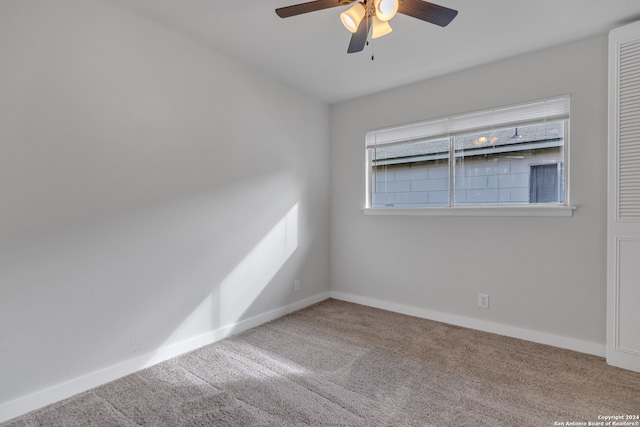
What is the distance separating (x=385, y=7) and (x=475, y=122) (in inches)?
69.6

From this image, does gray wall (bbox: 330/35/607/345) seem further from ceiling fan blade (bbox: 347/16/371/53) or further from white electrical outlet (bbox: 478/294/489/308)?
ceiling fan blade (bbox: 347/16/371/53)

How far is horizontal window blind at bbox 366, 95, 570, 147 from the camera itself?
2580 mm

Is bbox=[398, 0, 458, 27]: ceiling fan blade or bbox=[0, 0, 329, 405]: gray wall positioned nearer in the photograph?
bbox=[398, 0, 458, 27]: ceiling fan blade

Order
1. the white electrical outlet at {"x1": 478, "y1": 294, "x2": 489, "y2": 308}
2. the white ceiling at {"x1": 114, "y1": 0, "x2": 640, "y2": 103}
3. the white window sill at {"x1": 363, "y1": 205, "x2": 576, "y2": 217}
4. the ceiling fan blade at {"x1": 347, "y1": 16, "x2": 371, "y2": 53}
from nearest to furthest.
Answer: the ceiling fan blade at {"x1": 347, "y1": 16, "x2": 371, "y2": 53} → the white ceiling at {"x1": 114, "y1": 0, "x2": 640, "y2": 103} → the white window sill at {"x1": 363, "y1": 205, "x2": 576, "y2": 217} → the white electrical outlet at {"x1": 478, "y1": 294, "x2": 489, "y2": 308}

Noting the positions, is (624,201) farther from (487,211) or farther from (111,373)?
(111,373)

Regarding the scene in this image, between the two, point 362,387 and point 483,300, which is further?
point 483,300

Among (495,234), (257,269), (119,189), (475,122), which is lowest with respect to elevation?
(257,269)

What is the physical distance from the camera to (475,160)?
299cm

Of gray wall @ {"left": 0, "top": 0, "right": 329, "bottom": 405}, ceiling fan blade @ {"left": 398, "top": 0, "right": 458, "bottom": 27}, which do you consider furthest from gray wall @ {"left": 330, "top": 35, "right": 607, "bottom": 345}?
ceiling fan blade @ {"left": 398, "top": 0, "right": 458, "bottom": 27}

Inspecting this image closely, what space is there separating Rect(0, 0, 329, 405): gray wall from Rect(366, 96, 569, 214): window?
134 cm

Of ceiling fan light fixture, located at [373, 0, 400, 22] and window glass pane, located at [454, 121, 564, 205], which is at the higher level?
ceiling fan light fixture, located at [373, 0, 400, 22]

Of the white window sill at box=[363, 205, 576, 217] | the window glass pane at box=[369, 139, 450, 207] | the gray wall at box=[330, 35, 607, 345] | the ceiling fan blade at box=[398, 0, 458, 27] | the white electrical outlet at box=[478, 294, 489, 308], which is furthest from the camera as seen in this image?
the window glass pane at box=[369, 139, 450, 207]

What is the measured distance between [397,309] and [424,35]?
8.67 ft

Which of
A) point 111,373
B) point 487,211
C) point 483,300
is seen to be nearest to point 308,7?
point 487,211
